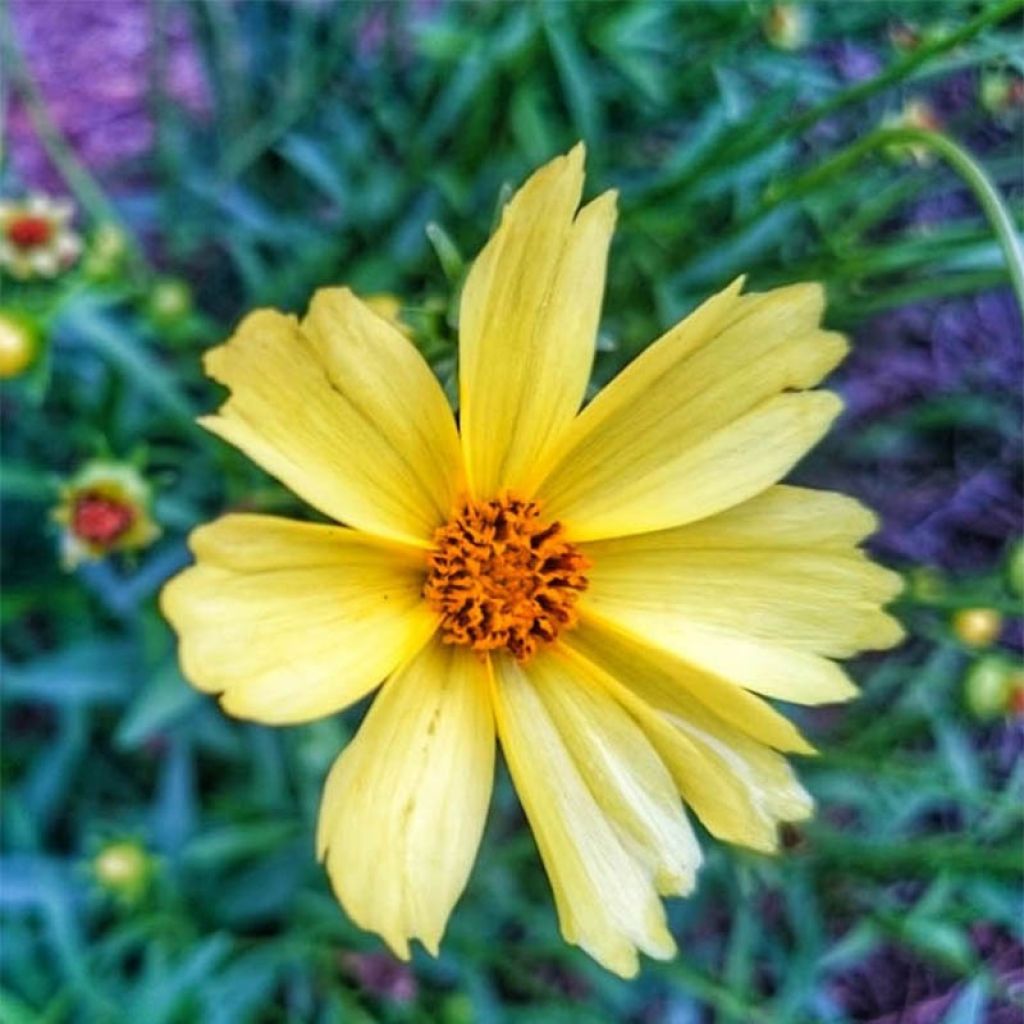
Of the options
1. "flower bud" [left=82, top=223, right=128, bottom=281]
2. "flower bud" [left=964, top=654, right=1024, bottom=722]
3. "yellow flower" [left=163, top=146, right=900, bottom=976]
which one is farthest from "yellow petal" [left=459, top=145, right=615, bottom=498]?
"flower bud" [left=964, top=654, right=1024, bottom=722]

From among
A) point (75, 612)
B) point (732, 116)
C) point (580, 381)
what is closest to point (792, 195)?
point (732, 116)

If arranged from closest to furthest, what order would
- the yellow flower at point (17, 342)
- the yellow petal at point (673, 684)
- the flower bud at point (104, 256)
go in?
1. the yellow petal at point (673, 684)
2. the yellow flower at point (17, 342)
3. the flower bud at point (104, 256)

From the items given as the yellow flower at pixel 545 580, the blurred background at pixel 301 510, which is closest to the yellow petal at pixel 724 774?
the yellow flower at pixel 545 580

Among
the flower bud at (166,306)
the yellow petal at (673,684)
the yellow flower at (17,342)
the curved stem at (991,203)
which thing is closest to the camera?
the curved stem at (991,203)

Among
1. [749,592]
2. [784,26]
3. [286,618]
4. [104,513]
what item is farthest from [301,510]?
[784,26]

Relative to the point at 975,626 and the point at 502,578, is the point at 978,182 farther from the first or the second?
the point at 975,626

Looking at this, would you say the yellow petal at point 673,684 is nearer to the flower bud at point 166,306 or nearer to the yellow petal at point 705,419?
the yellow petal at point 705,419

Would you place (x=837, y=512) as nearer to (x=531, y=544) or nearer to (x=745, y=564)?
(x=745, y=564)
